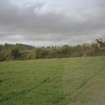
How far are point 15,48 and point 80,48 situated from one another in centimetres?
889

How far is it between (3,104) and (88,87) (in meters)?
4.48

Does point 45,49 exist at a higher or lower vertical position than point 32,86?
higher

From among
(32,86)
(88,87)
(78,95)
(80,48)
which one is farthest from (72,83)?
(80,48)

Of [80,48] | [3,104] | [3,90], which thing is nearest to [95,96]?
[3,104]

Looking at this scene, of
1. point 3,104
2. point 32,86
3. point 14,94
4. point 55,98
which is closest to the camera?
point 3,104

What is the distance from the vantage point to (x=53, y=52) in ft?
110

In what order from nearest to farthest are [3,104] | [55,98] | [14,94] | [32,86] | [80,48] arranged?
[3,104] < [55,98] < [14,94] < [32,86] < [80,48]

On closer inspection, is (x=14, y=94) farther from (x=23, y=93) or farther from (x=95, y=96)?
(x=95, y=96)

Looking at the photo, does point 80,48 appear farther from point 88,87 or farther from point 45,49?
point 88,87

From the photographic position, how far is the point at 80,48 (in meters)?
33.0

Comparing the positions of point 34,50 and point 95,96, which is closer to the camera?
point 95,96

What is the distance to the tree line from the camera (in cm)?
3025

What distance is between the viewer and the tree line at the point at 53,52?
3025cm

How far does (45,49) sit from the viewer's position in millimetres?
34188
